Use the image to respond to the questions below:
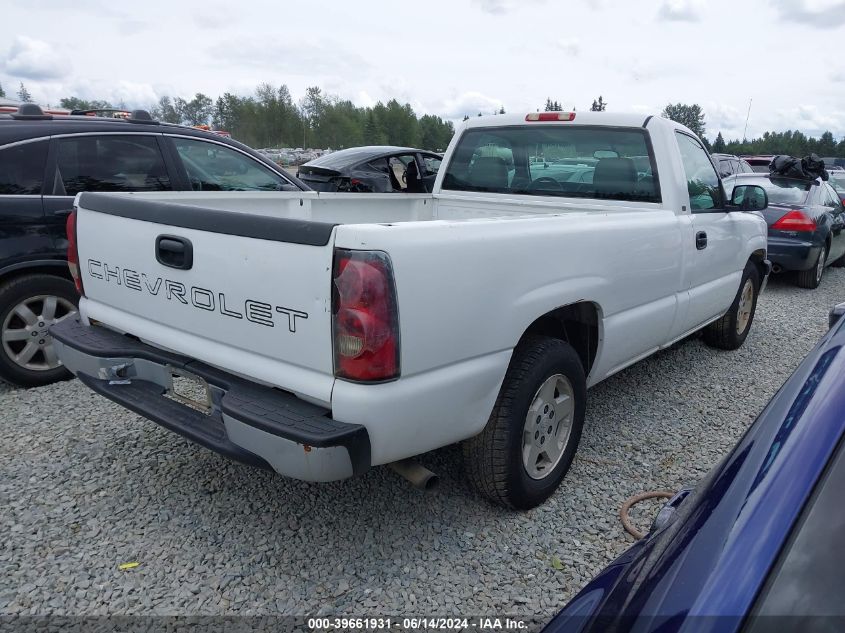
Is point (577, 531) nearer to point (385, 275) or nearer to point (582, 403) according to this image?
point (582, 403)

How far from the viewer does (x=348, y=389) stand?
2156 mm

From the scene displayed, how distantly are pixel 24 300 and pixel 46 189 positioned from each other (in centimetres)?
77

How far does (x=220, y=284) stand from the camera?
2455 millimetres

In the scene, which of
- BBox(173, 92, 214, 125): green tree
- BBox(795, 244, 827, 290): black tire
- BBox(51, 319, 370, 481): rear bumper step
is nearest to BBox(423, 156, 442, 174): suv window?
BBox(795, 244, 827, 290): black tire

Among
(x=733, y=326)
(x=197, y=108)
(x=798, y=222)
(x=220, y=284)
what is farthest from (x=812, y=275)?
(x=197, y=108)

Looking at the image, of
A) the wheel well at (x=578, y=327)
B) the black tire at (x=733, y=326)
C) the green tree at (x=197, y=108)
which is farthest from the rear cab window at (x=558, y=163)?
the green tree at (x=197, y=108)

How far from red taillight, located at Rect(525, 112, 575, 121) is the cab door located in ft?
2.33

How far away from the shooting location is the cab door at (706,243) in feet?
13.5

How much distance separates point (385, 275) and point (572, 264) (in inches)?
45.2

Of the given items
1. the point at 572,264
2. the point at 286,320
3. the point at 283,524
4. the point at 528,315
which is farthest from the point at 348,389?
the point at 572,264

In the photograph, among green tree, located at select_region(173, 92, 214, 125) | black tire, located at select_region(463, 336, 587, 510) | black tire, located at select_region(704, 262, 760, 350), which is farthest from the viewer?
green tree, located at select_region(173, 92, 214, 125)

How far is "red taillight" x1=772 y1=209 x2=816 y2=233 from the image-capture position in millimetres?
8188

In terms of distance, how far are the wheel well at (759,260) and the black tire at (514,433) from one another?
3.44 m

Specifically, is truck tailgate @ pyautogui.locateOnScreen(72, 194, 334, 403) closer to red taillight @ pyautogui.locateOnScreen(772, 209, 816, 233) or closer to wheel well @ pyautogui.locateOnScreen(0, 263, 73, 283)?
wheel well @ pyautogui.locateOnScreen(0, 263, 73, 283)
